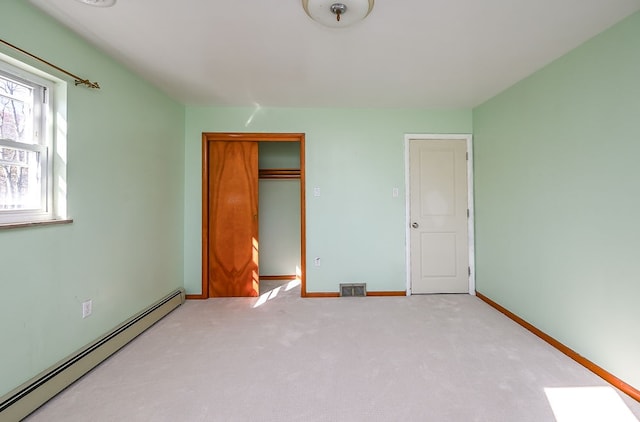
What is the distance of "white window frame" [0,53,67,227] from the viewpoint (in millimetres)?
1698

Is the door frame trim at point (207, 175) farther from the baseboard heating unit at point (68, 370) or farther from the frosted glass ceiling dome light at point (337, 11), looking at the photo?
the frosted glass ceiling dome light at point (337, 11)

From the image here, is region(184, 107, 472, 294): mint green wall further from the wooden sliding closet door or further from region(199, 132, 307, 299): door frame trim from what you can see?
the wooden sliding closet door

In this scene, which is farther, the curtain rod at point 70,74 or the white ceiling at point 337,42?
the white ceiling at point 337,42

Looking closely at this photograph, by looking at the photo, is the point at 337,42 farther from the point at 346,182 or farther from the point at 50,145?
the point at 50,145

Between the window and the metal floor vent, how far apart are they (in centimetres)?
282

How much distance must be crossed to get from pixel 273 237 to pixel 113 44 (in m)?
2.97

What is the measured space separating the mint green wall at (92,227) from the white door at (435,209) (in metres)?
2.93

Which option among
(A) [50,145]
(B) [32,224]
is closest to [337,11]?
(A) [50,145]

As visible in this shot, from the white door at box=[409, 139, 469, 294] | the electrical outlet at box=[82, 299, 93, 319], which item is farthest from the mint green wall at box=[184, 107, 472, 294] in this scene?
the electrical outlet at box=[82, 299, 93, 319]

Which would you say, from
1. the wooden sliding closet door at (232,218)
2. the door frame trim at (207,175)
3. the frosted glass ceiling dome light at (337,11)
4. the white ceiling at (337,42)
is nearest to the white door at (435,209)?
the white ceiling at (337,42)

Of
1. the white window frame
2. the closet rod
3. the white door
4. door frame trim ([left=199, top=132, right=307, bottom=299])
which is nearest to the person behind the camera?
the white window frame

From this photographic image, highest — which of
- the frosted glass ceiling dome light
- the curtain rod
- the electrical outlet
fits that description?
the frosted glass ceiling dome light

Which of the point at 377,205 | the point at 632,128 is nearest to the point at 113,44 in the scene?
the point at 377,205

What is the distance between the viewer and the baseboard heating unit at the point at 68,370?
4.91 feet
